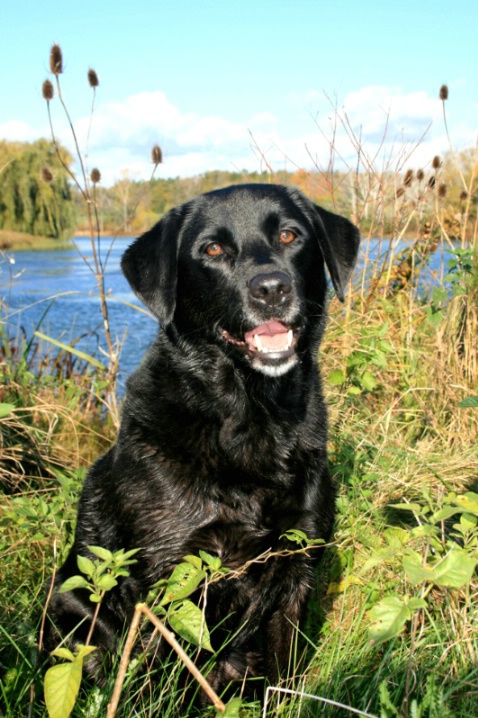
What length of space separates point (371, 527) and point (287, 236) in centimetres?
137

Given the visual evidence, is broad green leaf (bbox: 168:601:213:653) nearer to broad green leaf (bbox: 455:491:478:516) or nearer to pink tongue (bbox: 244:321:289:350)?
broad green leaf (bbox: 455:491:478:516)

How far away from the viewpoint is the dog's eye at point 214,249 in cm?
275

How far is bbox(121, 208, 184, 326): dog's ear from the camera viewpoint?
106 inches

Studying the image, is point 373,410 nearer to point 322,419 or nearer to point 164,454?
point 322,419

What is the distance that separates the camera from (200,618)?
169 cm

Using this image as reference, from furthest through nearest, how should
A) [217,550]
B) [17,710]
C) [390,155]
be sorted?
[390,155] < [217,550] < [17,710]

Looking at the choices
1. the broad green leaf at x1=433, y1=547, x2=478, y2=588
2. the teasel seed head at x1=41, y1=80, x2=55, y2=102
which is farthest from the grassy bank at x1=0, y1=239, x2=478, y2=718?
the teasel seed head at x1=41, y1=80, x2=55, y2=102

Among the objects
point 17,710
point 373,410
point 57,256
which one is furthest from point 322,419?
point 57,256

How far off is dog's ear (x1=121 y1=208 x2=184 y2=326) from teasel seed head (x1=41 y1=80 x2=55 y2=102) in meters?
2.58

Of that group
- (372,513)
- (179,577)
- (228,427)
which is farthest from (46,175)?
(179,577)

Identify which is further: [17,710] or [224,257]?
[224,257]

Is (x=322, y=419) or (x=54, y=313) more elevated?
(x=322, y=419)

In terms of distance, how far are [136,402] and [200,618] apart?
1176 millimetres

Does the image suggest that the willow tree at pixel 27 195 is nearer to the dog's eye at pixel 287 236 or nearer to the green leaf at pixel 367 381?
the green leaf at pixel 367 381
